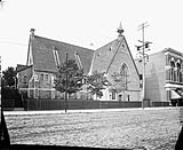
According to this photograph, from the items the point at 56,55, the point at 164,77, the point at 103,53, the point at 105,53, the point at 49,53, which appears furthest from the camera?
the point at 164,77

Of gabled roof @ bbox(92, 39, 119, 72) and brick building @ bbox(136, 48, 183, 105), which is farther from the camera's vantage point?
brick building @ bbox(136, 48, 183, 105)

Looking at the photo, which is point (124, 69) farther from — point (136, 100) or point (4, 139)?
point (4, 139)

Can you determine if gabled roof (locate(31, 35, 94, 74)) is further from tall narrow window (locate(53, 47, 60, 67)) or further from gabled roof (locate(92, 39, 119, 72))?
gabled roof (locate(92, 39, 119, 72))

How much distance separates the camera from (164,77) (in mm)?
17703

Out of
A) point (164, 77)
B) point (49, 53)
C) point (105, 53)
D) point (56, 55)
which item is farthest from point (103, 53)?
point (164, 77)

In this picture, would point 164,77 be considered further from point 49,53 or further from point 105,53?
point 49,53

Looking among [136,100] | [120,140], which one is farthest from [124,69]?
[120,140]

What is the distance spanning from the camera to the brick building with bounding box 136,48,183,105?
15141mm

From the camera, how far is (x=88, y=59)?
6.94m


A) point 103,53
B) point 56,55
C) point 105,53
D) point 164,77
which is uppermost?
point 105,53

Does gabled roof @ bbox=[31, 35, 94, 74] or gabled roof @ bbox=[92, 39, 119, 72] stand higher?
gabled roof @ bbox=[92, 39, 119, 72]

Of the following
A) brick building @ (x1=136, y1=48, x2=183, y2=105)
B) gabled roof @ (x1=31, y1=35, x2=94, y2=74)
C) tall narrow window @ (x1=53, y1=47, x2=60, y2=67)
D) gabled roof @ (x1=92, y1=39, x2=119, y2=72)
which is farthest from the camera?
brick building @ (x1=136, y1=48, x2=183, y2=105)

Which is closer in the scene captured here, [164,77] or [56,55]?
[56,55]

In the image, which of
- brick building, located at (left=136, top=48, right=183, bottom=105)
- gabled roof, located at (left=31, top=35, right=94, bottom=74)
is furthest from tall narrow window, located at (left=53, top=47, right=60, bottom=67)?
brick building, located at (left=136, top=48, right=183, bottom=105)
